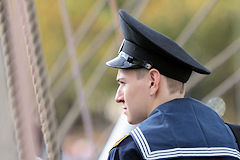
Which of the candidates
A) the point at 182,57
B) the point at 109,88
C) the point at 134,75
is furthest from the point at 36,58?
the point at 109,88

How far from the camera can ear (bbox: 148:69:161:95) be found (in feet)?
4.64

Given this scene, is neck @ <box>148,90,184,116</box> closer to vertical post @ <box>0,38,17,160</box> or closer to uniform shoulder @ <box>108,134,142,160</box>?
uniform shoulder @ <box>108,134,142,160</box>

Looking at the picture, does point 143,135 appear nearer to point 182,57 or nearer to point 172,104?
point 172,104

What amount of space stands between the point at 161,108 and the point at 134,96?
9cm

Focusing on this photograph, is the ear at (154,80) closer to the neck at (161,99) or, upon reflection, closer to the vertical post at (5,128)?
the neck at (161,99)

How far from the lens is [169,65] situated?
145 centimetres

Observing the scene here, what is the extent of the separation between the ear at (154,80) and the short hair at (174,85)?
0.11 ft

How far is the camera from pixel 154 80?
1.42 meters

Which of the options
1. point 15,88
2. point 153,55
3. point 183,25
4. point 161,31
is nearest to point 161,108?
point 153,55

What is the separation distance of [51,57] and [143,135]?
355 inches

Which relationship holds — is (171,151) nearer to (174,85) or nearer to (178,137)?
(178,137)

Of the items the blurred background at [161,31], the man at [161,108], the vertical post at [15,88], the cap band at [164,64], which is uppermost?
the cap band at [164,64]

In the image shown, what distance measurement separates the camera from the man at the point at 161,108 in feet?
4.39

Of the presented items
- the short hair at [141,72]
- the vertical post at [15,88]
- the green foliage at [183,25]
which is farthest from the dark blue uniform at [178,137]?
the green foliage at [183,25]
